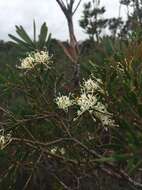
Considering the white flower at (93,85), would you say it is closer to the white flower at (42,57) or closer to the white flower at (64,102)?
the white flower at (64,102)

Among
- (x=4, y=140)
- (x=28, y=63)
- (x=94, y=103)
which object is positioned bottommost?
(x=4, y=140)

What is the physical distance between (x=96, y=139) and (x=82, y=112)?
392 mm

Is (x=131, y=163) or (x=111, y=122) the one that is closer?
(x=131, y=163)

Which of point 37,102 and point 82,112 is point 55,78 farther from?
point 82,112

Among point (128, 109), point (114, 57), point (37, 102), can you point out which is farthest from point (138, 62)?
point (37, 102)

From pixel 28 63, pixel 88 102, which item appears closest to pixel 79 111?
pixel 88 102

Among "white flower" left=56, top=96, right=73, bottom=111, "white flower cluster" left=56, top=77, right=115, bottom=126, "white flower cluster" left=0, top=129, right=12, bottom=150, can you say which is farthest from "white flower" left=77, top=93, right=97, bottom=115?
"white flower cluster" left=0, top=129, right=12, bottom=150

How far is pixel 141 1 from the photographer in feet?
63.2

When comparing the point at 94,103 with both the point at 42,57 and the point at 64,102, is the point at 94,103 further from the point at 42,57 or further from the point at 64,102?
the point at 42,57

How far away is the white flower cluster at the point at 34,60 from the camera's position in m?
2.66

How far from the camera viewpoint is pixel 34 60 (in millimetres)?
2682

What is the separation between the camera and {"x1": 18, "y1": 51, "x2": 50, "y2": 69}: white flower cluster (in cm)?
266

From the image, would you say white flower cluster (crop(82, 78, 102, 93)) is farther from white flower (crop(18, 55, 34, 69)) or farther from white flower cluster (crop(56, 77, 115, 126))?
white flower (crop(18, 55, 34, 69))

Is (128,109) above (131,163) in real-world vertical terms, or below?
above
